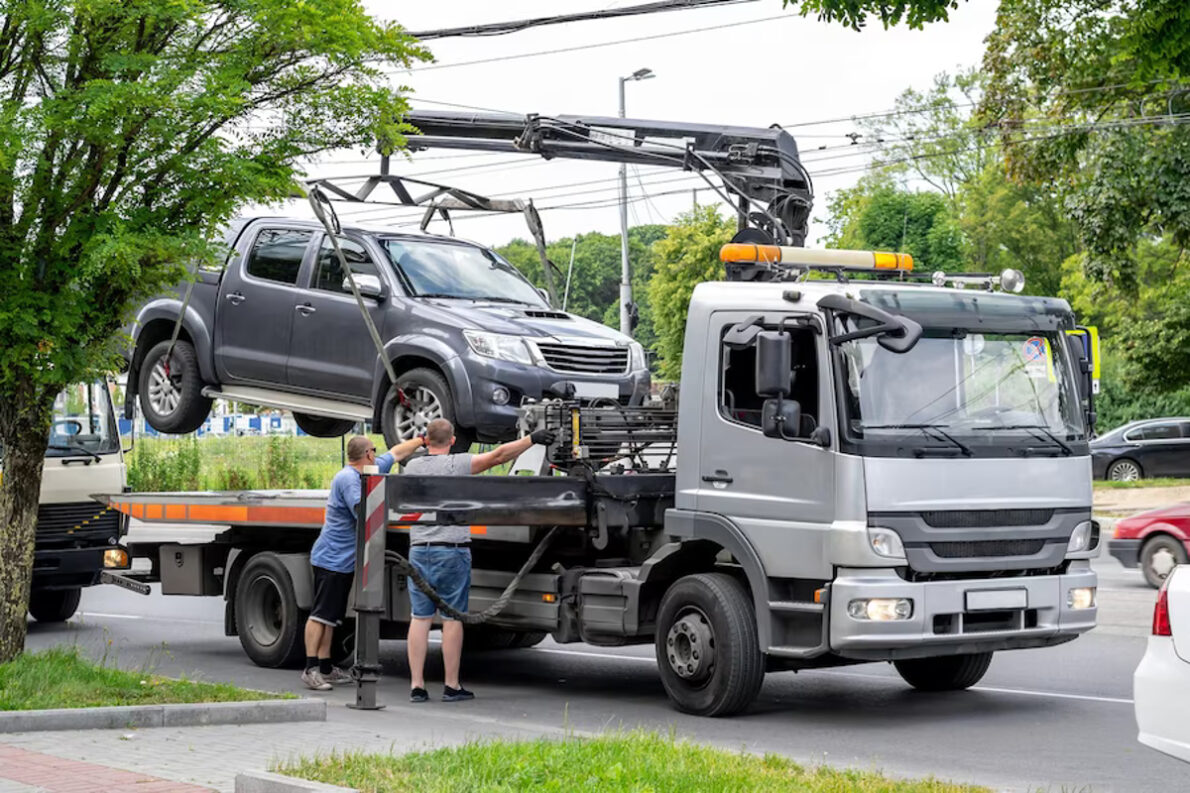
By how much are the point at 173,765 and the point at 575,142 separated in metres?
7.01

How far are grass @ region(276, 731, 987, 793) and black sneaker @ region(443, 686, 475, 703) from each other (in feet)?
11.0

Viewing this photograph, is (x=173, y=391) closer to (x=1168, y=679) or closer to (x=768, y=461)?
(x=768, y=461)

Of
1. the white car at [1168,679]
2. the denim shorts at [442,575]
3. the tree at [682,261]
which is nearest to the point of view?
the white car at [1168,679]

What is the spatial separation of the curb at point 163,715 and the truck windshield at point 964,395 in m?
3.74

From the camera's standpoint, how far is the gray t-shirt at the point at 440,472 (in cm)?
1127

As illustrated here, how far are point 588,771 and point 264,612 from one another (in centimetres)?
673

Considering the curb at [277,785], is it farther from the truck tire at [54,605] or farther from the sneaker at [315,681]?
the truck tire at [54,605]

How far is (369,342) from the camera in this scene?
12648 millimetres

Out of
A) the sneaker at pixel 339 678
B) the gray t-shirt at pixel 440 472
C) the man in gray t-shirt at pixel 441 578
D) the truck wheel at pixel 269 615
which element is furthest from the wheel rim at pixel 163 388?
the man in gray t-shirt at pixel 441 578

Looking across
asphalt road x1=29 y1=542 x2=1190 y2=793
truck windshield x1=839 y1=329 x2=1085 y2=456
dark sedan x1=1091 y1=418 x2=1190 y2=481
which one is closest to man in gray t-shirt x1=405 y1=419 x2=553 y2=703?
asphalt road x1=29 y1=542 x2=1190 y2=793

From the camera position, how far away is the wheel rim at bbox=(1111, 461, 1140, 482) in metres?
34.9

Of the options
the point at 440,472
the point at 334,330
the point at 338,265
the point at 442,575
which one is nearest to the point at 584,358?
the point at 440,472

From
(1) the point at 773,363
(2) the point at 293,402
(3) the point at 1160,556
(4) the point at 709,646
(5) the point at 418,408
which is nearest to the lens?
(1) the point at 773,363

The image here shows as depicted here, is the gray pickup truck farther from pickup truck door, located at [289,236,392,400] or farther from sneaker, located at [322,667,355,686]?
sneaker, located at [322,667,355,686]
